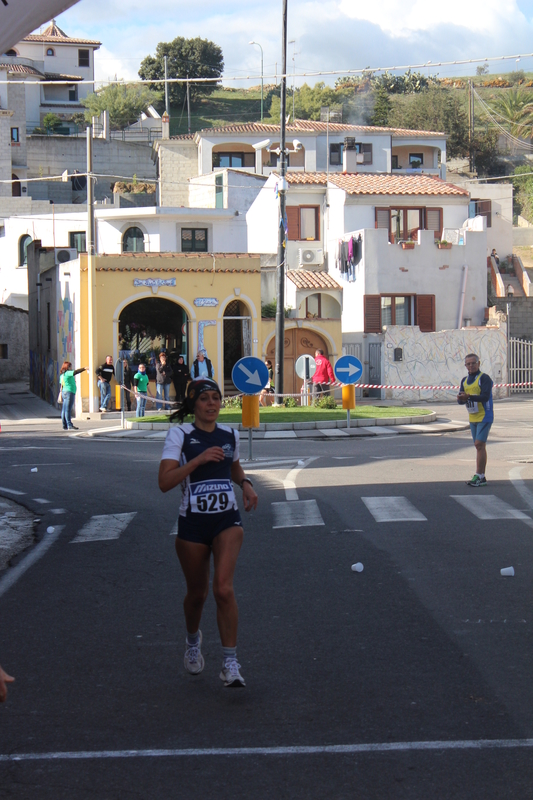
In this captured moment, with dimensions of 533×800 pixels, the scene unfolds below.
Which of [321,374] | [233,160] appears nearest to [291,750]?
[321,374]

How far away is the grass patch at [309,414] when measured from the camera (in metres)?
25.2

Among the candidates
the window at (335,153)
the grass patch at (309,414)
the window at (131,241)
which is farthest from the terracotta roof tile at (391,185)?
the grass patch at (309,414)

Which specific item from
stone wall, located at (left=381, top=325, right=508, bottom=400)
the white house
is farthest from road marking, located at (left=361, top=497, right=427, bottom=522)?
the white house

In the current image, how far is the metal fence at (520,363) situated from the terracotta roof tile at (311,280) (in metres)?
7.55

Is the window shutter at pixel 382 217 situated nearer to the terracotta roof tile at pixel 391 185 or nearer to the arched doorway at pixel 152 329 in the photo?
the terracotta roof tile at pixel 391 185

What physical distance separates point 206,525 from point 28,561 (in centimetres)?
454

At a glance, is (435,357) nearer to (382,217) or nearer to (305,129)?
(382,217)

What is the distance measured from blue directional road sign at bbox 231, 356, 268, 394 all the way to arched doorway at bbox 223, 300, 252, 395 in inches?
652

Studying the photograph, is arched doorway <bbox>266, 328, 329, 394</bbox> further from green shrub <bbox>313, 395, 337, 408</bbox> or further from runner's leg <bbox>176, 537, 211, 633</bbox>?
runner's leg <bbox>176, 537, 211, 633</bbox>

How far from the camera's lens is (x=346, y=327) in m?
39.6

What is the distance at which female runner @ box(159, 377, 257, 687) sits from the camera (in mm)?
5613

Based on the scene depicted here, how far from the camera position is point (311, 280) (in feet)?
132

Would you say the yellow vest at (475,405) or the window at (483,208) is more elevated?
the window at (483,208)

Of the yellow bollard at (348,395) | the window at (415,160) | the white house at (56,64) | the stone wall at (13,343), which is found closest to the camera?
the yellow bollard at (348,395)
